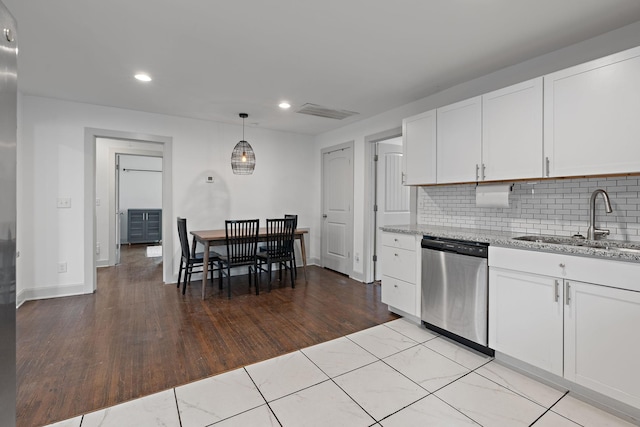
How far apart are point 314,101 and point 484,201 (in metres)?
2.18

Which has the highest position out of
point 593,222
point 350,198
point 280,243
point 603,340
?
point 350,198

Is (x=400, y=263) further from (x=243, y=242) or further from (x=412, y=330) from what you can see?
(x=243, y=242)

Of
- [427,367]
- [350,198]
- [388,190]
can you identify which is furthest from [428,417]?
[350,198]

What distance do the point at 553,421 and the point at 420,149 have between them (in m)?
2.34

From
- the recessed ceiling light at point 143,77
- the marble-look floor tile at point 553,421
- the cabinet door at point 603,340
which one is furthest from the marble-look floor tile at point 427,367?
the recessed ceiling light at point 143,77

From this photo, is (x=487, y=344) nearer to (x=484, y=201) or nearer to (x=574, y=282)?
(x=574, y=282)

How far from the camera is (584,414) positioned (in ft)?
5.65

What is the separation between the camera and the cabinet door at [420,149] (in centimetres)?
304

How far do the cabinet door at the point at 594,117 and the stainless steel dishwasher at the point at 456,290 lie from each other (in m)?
0.81

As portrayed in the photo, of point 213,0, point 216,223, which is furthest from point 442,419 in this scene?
point 216,223

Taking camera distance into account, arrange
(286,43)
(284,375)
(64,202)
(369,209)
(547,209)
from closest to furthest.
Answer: (284,375), (286,43), (547,209), (64,202), (369,209)

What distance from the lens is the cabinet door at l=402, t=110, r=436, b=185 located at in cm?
304

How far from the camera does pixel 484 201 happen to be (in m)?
2.73

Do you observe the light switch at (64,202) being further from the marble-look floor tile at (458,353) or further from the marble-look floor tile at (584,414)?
the marble-look floor tile at (584,414)
